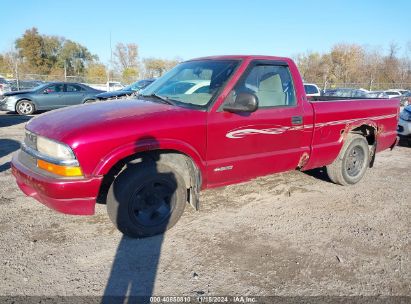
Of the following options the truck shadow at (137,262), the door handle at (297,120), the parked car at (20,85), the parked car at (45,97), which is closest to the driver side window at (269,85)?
the door handle at (297,120)

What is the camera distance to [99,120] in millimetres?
3416

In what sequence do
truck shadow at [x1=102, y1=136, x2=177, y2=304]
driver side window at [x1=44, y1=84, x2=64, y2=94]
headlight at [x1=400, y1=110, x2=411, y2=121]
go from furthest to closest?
driver side window at [x1=44, y1=84, x2=64, y2=94] → headlight at [x1=400, y1=110, x2=411, y2=121] → truck shadow at [x1=102, y1=136, x2=177, y2=304]

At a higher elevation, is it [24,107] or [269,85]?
[269,85]

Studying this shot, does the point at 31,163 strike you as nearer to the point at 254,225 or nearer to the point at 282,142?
the point at 254,225

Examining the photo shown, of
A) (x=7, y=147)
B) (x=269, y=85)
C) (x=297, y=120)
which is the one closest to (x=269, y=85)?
(x=269, y=85)

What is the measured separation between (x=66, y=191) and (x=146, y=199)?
0.81m

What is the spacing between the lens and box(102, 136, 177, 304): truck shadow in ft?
9.20

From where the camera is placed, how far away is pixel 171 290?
2.86 metres

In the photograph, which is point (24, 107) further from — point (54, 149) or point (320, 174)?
point (54, 149)

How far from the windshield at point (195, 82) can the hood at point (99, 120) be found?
31cm

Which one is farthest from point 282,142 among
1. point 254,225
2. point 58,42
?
point 58,42

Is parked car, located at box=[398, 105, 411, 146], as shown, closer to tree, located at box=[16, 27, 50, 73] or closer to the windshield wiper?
the windshield wiper

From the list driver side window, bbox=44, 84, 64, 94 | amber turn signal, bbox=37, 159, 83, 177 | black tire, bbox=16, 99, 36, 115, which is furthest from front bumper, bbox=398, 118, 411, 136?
black tire, bbox=16, 99, 36, 115

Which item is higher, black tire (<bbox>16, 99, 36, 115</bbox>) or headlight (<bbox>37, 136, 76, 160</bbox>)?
headlight (<bbox>37, 136, 76, 160</bbox>)
